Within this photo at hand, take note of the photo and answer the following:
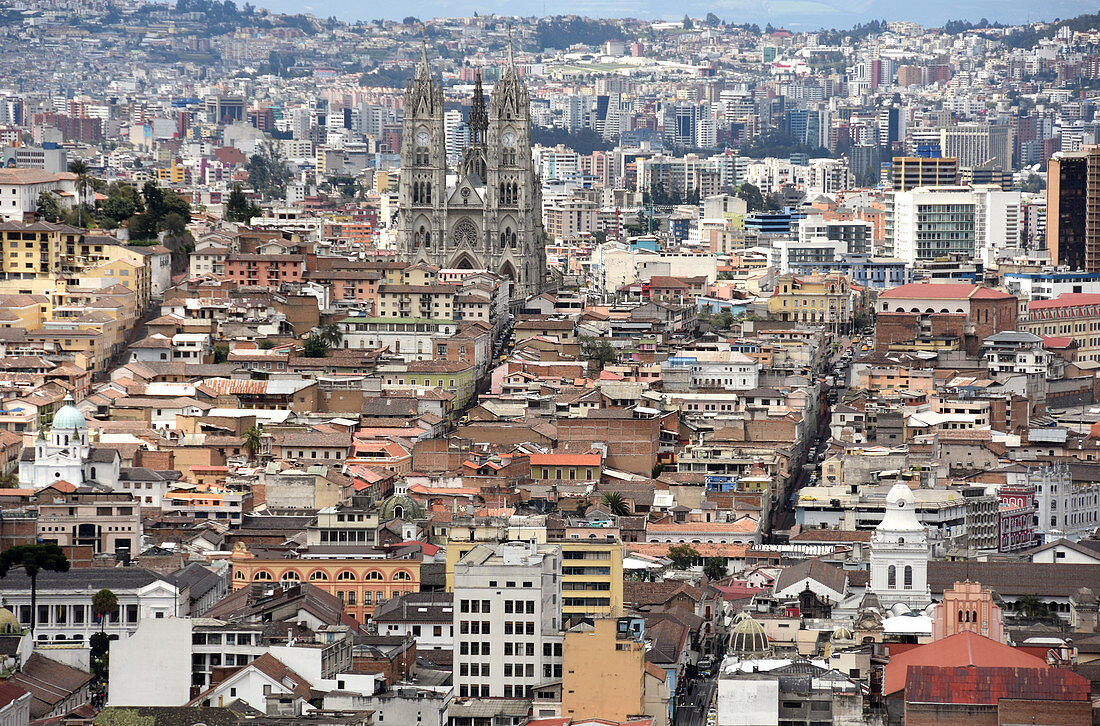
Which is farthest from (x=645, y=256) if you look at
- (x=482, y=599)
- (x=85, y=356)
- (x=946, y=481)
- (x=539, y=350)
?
(x=482, y=599)

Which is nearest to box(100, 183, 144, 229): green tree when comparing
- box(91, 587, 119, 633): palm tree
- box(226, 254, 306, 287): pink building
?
box(226, 254, 306, 287): pink building

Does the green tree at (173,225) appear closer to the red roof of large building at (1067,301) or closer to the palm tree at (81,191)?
the palm tree at (81,191)

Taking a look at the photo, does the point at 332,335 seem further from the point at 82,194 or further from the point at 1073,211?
the point at 1073,211

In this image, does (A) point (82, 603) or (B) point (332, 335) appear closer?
(A) point (82, 603)

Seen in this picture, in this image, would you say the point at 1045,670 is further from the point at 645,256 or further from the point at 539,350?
the point at 645,256

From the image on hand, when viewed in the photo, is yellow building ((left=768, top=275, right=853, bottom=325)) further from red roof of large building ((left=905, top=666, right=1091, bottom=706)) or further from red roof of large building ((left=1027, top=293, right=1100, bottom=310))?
red roof of large building ((left=905, top=666, right=1091, bottom=706))

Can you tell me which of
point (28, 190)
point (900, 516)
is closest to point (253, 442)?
point (900, 516)
